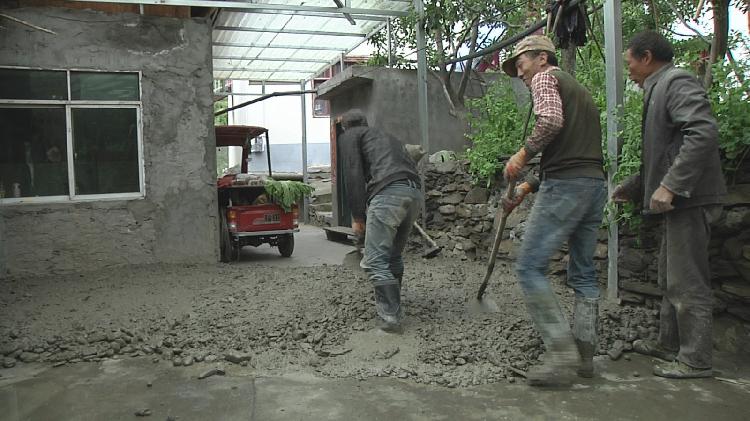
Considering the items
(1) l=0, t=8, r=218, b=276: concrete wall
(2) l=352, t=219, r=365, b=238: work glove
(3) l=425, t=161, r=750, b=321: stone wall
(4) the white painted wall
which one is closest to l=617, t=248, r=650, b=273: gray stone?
(3) l=425, t=161, r=750, b=321: stone wall

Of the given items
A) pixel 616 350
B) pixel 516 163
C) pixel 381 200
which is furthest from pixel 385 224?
pixel 616 350

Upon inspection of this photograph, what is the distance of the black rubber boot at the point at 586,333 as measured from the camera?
3.65m

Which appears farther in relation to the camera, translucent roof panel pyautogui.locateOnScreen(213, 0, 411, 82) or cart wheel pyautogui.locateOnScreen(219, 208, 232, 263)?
cart wheel pyautogui.locateOnScreen(219, 208, 232, 263)

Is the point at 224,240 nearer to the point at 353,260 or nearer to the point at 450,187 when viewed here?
the point at 353,260

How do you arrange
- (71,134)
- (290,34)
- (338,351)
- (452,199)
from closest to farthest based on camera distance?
(338,351), (71,134), (452,199), (290,34)

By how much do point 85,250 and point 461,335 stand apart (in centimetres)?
555

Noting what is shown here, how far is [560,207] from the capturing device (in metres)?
3.51

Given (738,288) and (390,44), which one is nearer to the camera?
(738,288)

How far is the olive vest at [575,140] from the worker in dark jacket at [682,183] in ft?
1.14

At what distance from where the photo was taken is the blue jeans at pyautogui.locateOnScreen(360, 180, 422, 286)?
4469 mm

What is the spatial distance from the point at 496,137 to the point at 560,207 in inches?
153

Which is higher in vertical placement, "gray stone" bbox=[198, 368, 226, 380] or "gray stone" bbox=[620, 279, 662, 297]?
"gray stone" bbox=[620, 279, 662, 297]

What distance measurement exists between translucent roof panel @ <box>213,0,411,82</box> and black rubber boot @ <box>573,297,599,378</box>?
621cm

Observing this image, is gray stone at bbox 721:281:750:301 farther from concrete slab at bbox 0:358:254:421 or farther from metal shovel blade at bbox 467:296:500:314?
concrete slab at bbox 0:358:254:421
